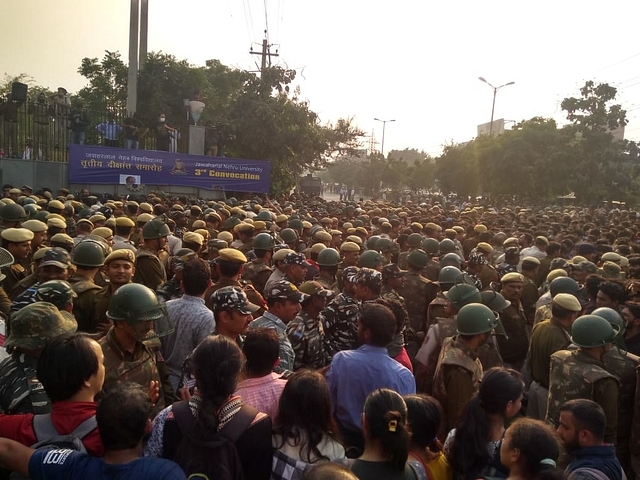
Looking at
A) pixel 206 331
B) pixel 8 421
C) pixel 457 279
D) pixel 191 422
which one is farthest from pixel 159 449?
pixel 457 279

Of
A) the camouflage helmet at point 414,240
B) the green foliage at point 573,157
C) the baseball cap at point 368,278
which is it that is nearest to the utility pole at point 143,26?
the green foliage at point 573,157

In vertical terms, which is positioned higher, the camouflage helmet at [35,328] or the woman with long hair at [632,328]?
the camouflage helmet at [35,328]

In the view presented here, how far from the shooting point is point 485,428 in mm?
3166

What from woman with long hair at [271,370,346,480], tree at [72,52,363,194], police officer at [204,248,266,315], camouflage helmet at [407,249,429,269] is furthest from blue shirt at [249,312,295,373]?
tree at [72,52,363,194]

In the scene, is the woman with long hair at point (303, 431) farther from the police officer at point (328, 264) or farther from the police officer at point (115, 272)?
the police officer at point (328, 264)

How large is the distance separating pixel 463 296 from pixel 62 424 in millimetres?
3698

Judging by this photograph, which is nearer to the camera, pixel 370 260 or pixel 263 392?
pixel 263 392

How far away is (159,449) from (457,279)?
4.27m

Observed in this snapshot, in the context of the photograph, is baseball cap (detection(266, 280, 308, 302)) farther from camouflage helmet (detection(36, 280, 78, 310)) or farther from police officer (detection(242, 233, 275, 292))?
police officer (detection(242, 233, 275, 292))

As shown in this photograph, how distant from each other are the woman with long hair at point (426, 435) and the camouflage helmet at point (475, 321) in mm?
1417

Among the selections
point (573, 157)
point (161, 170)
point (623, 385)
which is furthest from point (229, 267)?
point (573, 157)

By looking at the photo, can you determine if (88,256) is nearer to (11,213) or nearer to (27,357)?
(27,357)

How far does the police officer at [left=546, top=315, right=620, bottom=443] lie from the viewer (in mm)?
4176

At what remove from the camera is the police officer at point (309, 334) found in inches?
180
